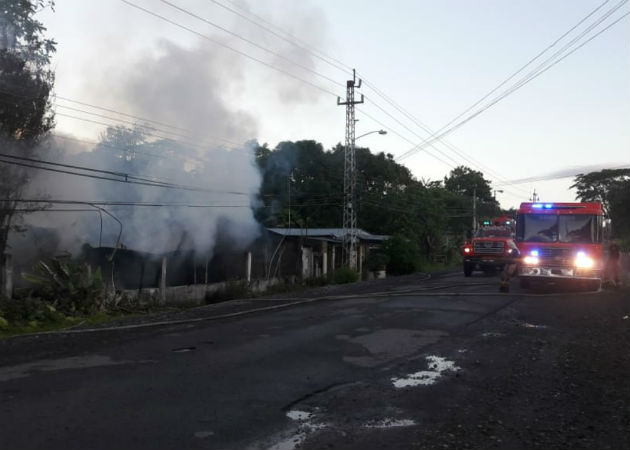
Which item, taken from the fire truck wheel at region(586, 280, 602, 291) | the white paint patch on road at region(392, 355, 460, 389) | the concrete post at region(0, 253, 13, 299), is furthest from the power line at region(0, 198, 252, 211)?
the fire truck wheel at region(586, 280, 602, 291)

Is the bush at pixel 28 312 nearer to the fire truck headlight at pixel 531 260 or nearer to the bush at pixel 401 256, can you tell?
the fire truck headlight at pixel 531 260

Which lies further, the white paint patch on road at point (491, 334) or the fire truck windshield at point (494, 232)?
the fire truck windshield at point (494, 232)

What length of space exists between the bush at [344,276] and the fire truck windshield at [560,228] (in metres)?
13.9

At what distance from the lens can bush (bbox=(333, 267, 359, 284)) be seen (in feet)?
103

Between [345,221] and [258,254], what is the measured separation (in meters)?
7.20

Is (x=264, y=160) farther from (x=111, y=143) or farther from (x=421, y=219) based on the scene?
(x=421, y=219)

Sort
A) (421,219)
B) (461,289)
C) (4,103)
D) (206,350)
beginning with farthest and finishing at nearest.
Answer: (421,219)
(461,289)
(4,103)
(206,350)

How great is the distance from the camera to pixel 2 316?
45.5 ft

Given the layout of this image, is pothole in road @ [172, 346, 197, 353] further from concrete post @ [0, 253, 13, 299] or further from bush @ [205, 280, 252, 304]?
bush @ [205, 280, 252, 304]

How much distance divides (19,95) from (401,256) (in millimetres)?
29176

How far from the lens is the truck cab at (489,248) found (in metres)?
27.6

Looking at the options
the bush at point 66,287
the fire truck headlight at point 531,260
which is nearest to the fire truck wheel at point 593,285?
the fire truck headlight at point 531,260

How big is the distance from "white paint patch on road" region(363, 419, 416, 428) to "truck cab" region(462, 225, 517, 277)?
75.0 ft

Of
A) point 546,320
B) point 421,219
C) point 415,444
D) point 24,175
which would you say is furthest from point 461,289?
point 421,219
